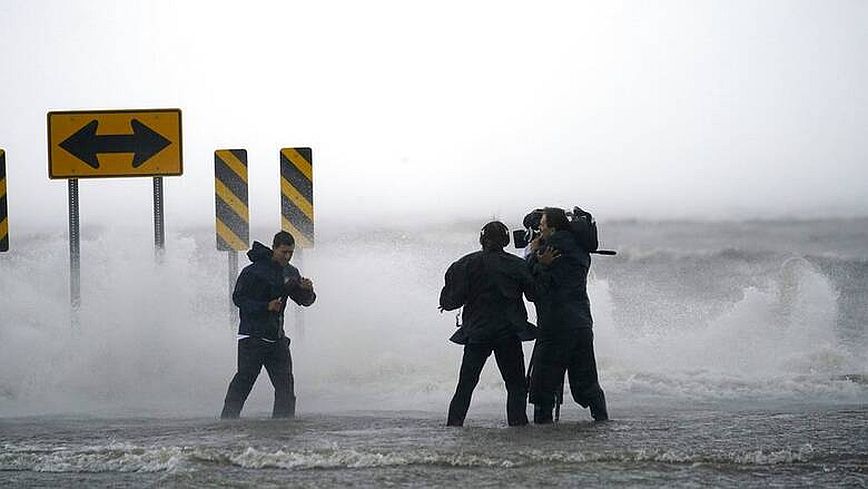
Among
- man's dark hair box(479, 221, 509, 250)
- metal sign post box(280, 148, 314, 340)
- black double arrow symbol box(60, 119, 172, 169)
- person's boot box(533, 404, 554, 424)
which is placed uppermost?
black double arrow symbol box(60, 119, 172, 169)

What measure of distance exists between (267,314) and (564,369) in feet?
8.57

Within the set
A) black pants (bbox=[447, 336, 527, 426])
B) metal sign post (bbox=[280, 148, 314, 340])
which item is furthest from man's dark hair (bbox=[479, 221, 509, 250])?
metal sign post (bbox=[280, 148, 314, 340])

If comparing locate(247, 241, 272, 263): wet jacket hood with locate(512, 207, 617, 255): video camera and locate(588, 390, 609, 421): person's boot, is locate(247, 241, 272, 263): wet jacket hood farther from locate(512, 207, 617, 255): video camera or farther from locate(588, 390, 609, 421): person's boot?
locate(588, 390, 609, 421): person's boot

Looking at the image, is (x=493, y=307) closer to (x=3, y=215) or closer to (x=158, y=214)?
(x=158, y=214)

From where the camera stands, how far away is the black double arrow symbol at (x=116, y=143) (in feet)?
43.7

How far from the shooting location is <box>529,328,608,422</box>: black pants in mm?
10219

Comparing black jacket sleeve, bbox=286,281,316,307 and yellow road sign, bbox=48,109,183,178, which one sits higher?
yellow road sign, bbox=48,109,183,178

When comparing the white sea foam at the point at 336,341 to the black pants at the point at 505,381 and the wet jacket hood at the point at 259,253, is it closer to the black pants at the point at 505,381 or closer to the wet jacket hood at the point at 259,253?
the wet jacket hood at the point at 259,253

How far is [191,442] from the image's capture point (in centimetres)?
897

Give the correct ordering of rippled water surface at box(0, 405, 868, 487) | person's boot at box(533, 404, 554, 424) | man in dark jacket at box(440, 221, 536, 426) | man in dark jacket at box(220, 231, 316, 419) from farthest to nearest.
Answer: man in dark jacket at box(220, 231, 316, 419)
person's boot at box(533, 404, 554, 424)
man in dark jacket at box(440, 221, 536, 426)
rippled water surface at box(0, 405, 868, 487)

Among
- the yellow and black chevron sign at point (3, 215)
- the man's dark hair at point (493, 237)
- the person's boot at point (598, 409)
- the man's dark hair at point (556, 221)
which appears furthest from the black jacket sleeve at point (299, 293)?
the yellow and black chevron sign at point (3, 215)

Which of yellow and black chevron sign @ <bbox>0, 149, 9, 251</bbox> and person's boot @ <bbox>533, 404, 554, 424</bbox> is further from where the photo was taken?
yellow and black chevron sign @ <bbox>0, 149, 9, 251</bbox>

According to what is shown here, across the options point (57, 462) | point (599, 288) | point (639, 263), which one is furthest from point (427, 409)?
point (639, 263)

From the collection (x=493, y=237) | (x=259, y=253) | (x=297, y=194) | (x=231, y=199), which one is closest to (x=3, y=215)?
(x=231, y=199)
